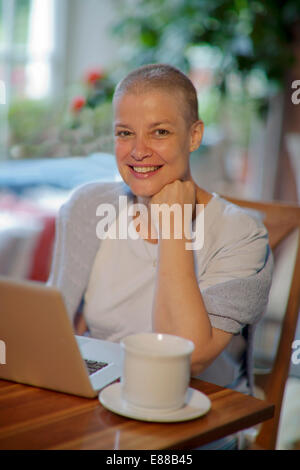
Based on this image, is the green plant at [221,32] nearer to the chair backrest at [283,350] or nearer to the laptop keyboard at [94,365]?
the chair backrest at [283,350]

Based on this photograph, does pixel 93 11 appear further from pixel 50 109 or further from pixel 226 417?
pixel 226 417

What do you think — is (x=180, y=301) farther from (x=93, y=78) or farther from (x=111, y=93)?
(x=93, y=78)

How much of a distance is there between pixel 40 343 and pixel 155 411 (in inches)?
6.3

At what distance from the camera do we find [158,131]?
1.14m

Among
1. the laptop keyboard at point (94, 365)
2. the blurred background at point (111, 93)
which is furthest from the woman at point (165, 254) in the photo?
the blurred background at point (111, 93)

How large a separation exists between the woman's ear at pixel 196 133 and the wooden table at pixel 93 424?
1.78 ft

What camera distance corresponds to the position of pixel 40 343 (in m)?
0.77

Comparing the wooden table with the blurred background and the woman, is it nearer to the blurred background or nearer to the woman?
the woman

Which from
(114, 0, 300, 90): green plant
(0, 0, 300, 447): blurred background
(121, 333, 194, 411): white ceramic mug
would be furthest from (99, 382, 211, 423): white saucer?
(114, 0, 300, 90): green plant


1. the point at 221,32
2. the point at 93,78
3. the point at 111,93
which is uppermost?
the point at 221,32

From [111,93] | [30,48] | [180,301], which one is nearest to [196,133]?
[180,301]

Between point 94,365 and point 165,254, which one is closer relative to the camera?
point 94,365

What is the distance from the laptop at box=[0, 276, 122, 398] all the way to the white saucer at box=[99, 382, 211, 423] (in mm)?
24

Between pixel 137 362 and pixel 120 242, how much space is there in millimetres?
578
